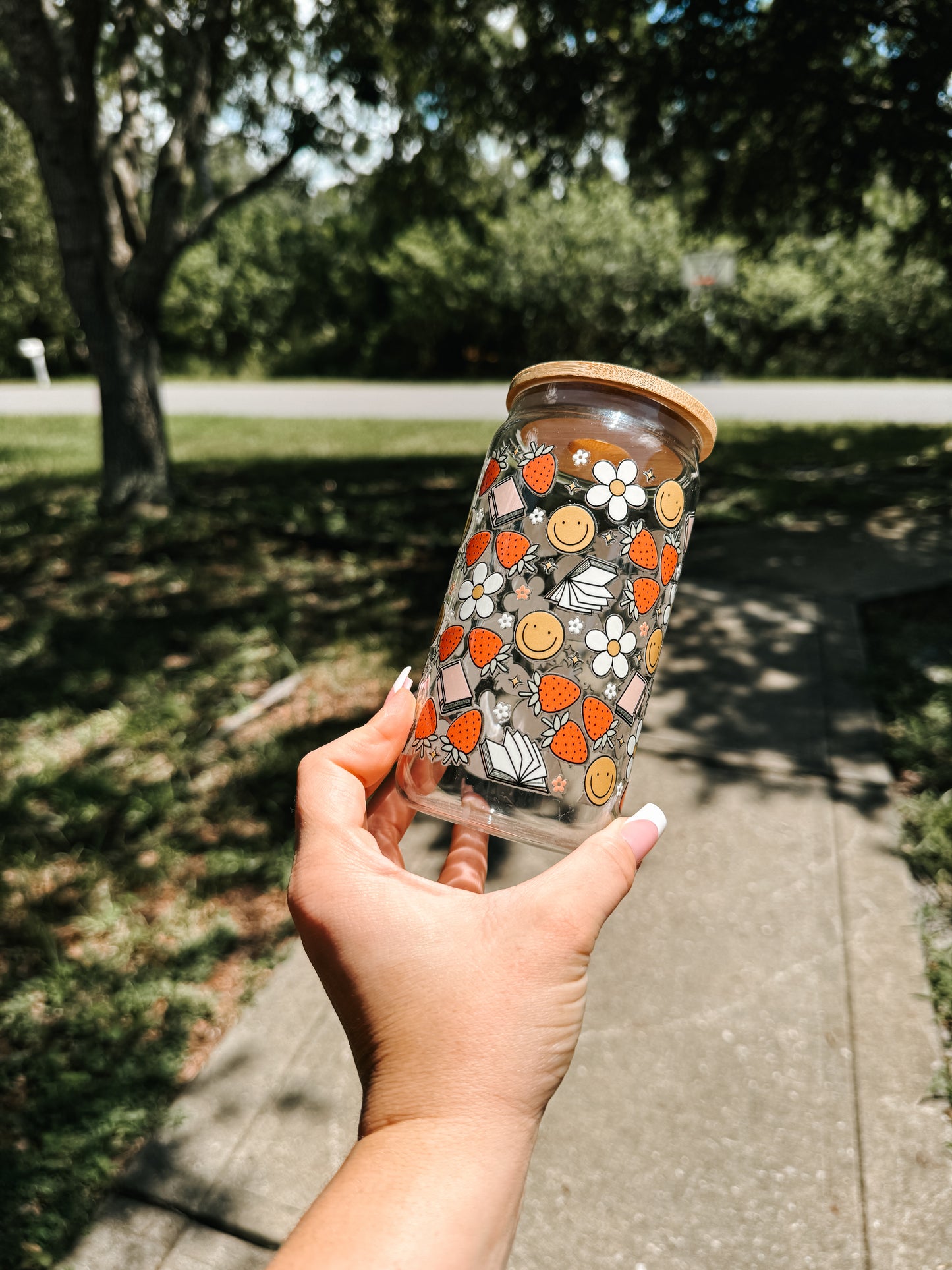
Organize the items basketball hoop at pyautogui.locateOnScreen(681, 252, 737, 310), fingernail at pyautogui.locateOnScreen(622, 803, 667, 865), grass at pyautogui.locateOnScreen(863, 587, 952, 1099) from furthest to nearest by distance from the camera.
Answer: basketball hoop at pyautogui.locateOnScreen(681, 252, 737, 310) → grass at pyautogui.locateOnScreen(863, 587, 952, 1099) → fingernail at pyautogui.locateOnScreen(622, 803, 667, 865)

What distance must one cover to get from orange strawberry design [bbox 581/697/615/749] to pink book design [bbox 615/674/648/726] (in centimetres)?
Result: 2

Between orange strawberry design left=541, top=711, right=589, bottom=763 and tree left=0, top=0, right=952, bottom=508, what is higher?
tree left=0, top=0, right=952, bottom=508

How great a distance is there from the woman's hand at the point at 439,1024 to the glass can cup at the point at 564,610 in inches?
7.0

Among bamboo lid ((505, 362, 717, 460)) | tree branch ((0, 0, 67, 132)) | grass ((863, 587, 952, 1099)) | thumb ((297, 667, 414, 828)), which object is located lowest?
grass ((863, 587, 952, 1099))

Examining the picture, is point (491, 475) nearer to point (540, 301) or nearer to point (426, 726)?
point (426, 726)

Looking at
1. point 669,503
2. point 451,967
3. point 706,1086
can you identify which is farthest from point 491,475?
point 706,1086

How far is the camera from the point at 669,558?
1.57 meters

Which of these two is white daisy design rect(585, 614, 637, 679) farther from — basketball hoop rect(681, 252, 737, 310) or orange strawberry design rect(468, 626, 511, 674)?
basketball hoop rect(681, 252, 737, 310)

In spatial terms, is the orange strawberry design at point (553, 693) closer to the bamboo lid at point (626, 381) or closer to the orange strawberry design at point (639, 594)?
the orange strawberry design at point (639, 594)

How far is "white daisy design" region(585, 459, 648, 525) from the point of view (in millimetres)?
1487

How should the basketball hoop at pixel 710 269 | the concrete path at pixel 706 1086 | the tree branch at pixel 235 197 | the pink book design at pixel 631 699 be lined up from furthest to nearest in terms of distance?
the basketball hoop at pixel 710 269
the tree branch at pixel 235 197
the concrete path at pixel 706 1086
the pink book design at pixel 631 699

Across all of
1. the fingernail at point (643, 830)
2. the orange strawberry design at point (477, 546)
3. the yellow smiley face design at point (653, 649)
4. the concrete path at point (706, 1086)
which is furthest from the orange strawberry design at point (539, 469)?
the concrete path at point (706, 1086)

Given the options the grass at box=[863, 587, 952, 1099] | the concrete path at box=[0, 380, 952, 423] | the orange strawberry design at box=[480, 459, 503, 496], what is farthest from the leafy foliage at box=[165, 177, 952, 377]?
the orange strawberry design at box=[480, 459, 503, 496]

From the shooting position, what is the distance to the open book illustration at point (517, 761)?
1501 mm
